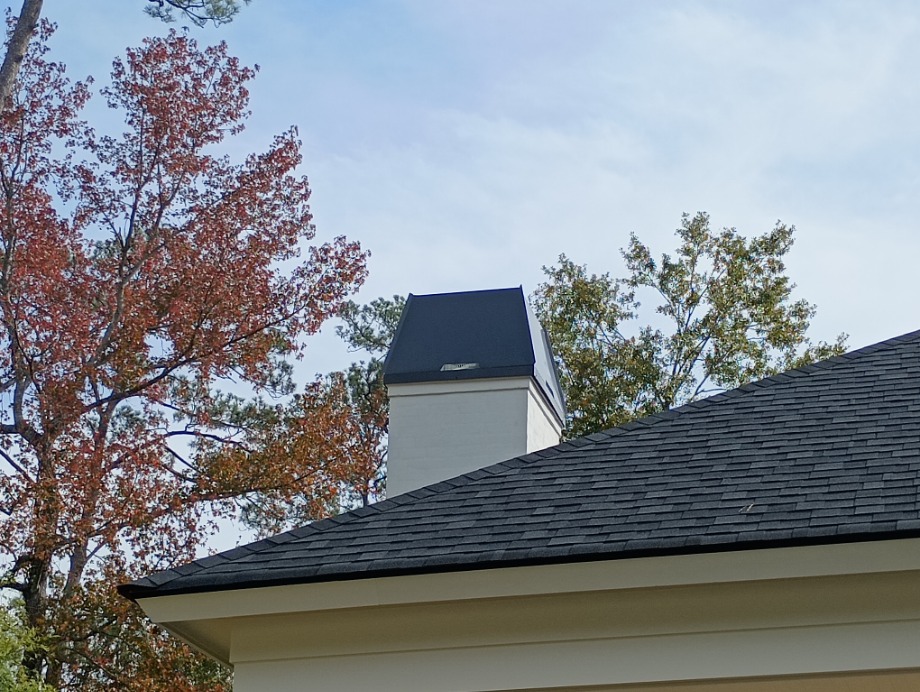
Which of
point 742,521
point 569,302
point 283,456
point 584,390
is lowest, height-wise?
point 742,521

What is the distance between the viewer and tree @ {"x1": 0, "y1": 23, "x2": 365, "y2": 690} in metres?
15.9

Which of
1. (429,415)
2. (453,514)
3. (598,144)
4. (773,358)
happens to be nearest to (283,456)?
(598,144)

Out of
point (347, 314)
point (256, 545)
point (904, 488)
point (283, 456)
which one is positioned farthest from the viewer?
point (347, 314)

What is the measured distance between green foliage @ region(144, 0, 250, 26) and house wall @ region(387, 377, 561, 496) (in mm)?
10297

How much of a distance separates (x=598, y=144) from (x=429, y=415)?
29.1 ft

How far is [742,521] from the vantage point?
17.0 ft

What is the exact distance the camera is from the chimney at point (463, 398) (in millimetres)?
9672

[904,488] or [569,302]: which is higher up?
[569,302]

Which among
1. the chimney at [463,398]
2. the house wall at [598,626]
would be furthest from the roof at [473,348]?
the house wall at [598,626]

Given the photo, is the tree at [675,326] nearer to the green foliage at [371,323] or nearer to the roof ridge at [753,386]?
the green foliage at [371,323]

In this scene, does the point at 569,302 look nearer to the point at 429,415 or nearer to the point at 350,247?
the point at 350,247

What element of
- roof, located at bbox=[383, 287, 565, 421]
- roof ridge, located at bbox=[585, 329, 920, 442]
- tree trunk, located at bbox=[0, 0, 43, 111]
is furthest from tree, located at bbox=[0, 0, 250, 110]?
roof ridge, located at bbox=[585, 329, 920, 442]

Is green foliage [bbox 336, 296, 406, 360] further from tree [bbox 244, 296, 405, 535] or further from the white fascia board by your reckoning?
the white fascia board

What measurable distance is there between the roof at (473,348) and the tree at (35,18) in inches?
364
